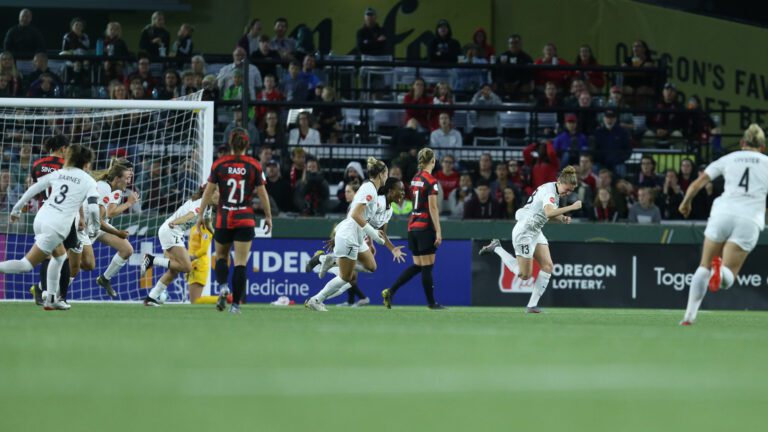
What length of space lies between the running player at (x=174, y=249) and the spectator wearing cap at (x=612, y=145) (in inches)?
330

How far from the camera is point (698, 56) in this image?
87.6 feet

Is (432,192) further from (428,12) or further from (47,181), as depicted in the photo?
(428,12)

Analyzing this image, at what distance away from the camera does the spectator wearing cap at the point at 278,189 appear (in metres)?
20.1

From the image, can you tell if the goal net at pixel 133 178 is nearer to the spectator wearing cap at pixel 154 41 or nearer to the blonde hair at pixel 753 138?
the spectator wearing cap at pixel 154 41

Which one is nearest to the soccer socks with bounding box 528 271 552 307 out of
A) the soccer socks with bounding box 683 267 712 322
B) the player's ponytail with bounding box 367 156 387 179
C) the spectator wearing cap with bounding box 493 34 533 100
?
the player's ponytail with bounding box 367 156 387 179

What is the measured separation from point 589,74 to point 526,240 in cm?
1042

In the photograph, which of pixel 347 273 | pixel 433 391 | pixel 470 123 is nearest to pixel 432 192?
pixel 347 273

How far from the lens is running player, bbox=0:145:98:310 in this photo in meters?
13.0

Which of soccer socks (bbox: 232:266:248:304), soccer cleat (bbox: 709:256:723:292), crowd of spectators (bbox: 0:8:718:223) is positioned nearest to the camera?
soccer cleat (bbox: 709:256:723:292)

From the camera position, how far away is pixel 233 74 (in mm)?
21703

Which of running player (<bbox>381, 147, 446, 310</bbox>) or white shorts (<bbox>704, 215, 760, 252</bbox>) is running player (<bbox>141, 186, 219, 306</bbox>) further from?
white shorts (<bbox>704, 215, 760, 252</bbox>)

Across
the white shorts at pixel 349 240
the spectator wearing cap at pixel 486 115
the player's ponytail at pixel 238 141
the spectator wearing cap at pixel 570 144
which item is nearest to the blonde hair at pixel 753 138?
the white shorts at pixel 349 240

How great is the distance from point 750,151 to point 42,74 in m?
13.4

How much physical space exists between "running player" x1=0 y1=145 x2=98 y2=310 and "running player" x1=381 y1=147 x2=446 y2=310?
4.48 m
